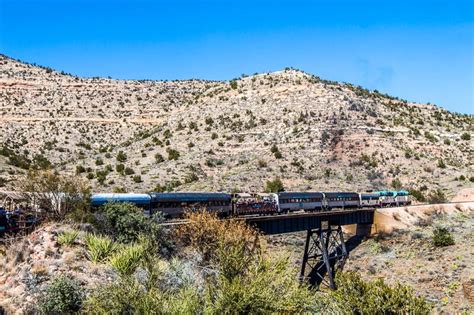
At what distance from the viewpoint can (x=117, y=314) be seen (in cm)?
1695

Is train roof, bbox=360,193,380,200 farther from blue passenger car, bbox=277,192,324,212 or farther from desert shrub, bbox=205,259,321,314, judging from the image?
desert shrub, bbox=205,259,321,314

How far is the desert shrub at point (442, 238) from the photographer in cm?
4650

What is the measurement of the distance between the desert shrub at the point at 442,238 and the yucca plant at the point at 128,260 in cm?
3406

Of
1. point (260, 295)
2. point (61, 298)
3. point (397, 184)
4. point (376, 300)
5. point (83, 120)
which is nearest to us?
point (260, 295)

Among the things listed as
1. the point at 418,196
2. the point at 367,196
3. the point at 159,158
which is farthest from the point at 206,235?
the point at 159,158

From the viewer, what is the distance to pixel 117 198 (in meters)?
33.3

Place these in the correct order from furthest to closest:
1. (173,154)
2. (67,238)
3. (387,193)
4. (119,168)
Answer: (173,154) < (119,168) < (387,193) < (67,238)

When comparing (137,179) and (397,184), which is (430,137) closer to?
(397,184)

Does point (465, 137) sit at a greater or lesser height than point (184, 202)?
greater

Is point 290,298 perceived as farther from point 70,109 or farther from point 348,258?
point 70,109

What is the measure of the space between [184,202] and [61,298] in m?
19.3

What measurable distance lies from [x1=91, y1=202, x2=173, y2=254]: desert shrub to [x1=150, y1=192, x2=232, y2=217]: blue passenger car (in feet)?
21.7

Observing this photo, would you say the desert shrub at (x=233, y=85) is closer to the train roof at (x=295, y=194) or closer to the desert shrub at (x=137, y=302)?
the train roof at (x=295, y=194)

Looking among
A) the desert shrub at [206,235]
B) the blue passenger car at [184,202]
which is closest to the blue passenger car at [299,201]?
the blue passenger car at [184,202]
